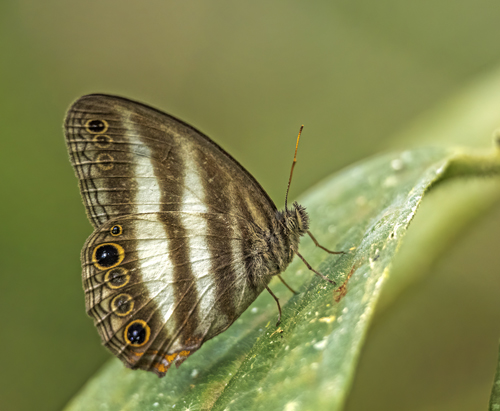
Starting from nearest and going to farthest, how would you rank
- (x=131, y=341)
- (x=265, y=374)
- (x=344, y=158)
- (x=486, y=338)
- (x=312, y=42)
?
(x=265, y=374), (x=131, y=341), (x=486, y=338), (x=344, y=158), (x=312, y=42)

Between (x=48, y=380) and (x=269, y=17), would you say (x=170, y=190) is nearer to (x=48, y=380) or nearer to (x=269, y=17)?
(x=48, y=380)

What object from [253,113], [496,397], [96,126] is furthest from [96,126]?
[253,113]

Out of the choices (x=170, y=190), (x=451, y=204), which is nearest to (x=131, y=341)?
(x=170, y=190)

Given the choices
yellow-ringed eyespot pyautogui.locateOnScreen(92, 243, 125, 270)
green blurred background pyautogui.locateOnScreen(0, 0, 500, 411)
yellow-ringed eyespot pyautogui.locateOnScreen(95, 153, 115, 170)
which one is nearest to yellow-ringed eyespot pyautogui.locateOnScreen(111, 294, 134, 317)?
yellow-ringed eyespot pyautogui.locateOnScreen(92, 243, 125, 270)

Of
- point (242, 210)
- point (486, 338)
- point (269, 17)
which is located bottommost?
point (486, 338)

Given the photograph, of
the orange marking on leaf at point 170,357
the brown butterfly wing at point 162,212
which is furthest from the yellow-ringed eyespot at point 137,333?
the orange marking on leaf at point 170,357

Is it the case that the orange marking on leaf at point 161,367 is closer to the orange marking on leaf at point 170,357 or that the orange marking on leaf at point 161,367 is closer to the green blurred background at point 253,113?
the orange marking on leaf at point 170,357

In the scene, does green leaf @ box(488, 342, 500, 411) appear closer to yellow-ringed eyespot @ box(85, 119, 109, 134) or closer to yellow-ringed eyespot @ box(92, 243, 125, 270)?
yellow-ringed eyespot @ box(92, 243, 125, 270)
